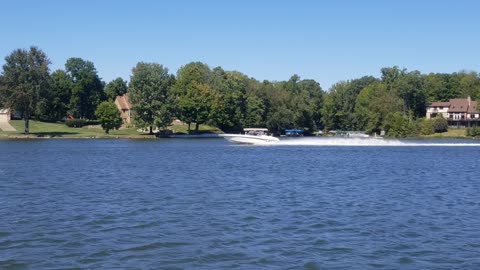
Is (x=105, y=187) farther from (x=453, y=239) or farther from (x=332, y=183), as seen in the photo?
(x=453, y=239)

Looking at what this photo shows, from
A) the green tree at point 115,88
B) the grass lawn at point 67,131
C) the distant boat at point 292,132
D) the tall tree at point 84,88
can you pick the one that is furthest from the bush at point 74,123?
the distant boat at point 292,132

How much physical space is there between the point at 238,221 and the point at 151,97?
9780 cm

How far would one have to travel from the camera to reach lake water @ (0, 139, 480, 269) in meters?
16.6

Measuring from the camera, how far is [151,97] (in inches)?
4651

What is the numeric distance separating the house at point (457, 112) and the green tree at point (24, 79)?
104859mm

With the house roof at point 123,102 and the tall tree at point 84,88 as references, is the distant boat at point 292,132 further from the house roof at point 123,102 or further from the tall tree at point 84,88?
the tall tree at point 84,88

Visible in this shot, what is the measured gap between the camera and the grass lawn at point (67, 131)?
4535 inches

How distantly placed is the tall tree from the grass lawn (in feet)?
57.4

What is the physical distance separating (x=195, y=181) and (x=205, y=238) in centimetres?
1852

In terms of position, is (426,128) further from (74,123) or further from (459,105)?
(74,123)

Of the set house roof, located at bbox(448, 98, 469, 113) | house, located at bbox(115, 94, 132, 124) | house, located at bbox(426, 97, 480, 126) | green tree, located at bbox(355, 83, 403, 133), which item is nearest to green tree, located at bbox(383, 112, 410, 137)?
green tree, located at bbox(355, 83, 403, 133)

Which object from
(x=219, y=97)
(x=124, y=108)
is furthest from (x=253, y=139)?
(x=124, y=108)

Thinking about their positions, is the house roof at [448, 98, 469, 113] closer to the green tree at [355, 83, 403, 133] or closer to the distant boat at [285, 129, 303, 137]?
the green tree at [355, 83, 403, 133]

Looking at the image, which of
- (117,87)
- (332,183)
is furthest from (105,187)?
(117,87)
